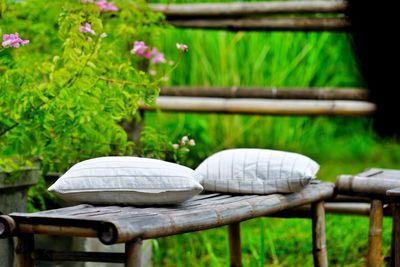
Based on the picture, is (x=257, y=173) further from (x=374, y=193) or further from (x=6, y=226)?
(x=6, y=226)

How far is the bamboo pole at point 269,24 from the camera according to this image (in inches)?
175

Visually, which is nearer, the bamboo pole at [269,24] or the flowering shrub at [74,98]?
the flowering shrub at [74,98]

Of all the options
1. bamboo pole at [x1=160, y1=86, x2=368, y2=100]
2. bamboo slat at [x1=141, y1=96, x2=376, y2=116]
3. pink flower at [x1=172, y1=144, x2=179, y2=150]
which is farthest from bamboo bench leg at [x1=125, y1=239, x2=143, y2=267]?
bamboo pole at [x1=160, y1=86, x2=368, y2=100]

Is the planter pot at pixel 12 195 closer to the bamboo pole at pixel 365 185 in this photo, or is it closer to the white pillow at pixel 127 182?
the white pillow at pixel 127 182

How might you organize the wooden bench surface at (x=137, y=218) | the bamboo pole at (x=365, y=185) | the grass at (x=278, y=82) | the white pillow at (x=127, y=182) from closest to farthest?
the wooden bench surface at (x=137, y=218), the white pillow at (x=127, y=182), the bamboo pole at (x=365, y=185), the grass at (x=278, y=82)

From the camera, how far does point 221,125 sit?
18.4 ft

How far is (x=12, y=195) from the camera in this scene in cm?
292

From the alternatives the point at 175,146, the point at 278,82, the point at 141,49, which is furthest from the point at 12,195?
the point at 278,82

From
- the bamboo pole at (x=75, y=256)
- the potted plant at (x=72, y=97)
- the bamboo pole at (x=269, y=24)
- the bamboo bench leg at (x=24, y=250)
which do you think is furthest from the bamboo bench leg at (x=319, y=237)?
the bamboo pole at (x=269, y=24)

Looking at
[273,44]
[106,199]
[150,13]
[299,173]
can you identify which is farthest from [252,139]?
[106,199]

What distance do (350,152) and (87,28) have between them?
3.21 m

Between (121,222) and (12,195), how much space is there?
905 mm

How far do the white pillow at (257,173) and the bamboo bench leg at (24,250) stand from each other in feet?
2.50

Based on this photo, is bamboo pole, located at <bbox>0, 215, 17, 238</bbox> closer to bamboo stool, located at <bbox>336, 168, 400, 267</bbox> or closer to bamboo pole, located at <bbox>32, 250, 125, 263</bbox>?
bamboo pole, located at <bbox>32, 250, 125, 263</bbox>
